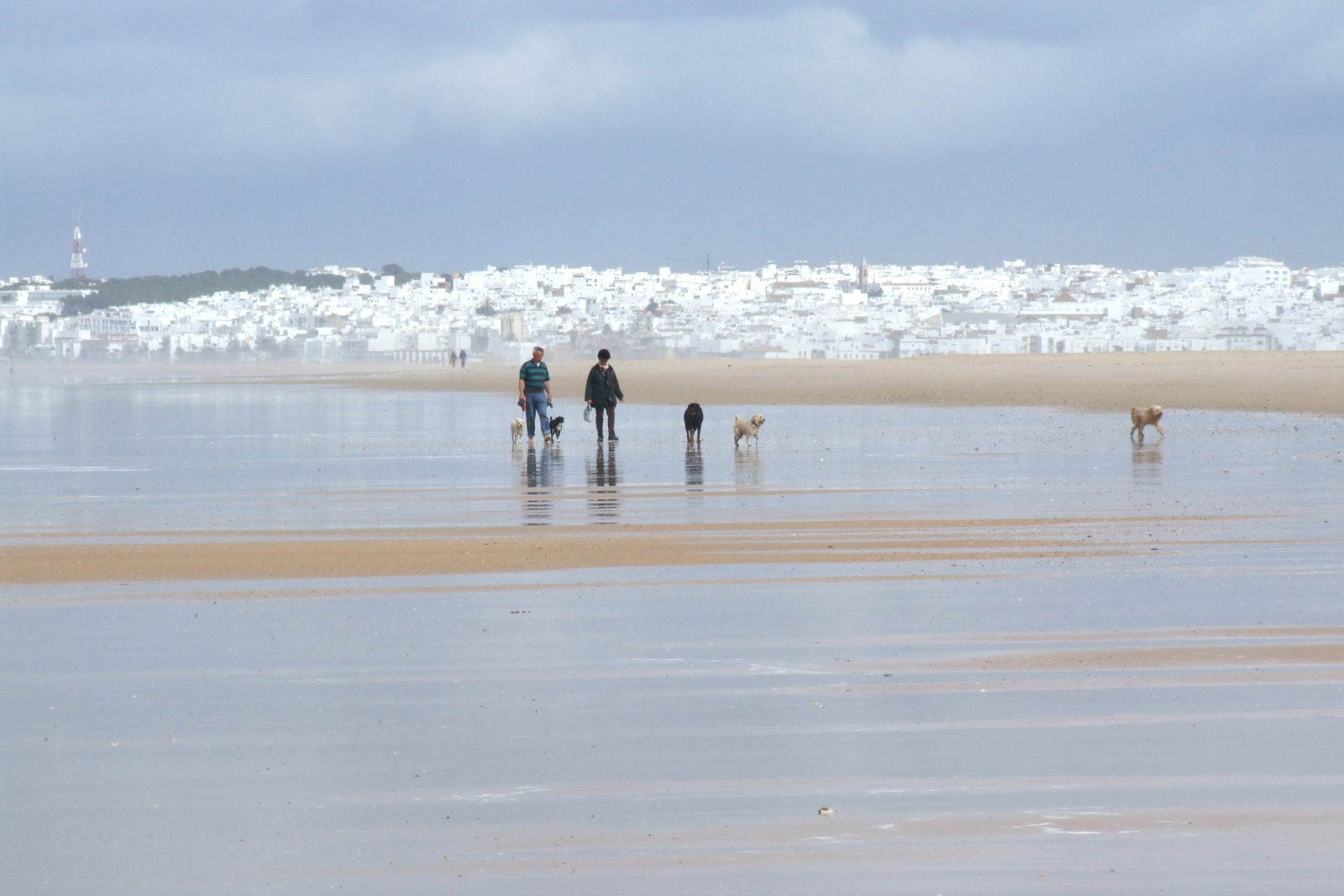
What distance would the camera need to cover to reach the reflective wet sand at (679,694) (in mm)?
4367

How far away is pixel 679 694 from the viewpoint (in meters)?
6.14

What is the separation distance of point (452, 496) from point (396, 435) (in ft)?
32.6

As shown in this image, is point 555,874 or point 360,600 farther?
point 360,600

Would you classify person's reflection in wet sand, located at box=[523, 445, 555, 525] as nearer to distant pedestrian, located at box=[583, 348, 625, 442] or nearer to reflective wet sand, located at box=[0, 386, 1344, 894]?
reflective wet sand, located at box=[0, 386, 1344, 894]

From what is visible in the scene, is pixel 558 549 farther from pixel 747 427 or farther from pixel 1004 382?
pixel 1004 382

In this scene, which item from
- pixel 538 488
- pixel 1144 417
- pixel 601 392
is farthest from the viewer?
pixel 601 392

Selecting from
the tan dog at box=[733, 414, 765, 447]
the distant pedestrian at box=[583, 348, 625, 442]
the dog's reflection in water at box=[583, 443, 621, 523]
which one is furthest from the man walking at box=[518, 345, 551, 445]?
the tan dog at box=[733, 414, 765, 447]

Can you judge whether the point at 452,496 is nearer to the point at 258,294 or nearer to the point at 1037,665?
the point at 1037,665

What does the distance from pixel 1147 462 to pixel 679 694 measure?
1175 centimetres

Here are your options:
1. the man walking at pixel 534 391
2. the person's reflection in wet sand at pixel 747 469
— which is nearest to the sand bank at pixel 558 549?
the person's reflection in wet sand at pixel 747 469

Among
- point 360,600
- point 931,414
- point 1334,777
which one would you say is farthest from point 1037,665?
point 931,414

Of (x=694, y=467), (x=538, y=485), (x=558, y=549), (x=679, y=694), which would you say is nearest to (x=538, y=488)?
(x=538, y=485)

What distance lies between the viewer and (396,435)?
23875mm

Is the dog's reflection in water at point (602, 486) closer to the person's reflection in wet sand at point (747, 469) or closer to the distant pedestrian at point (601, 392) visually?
the distant pedestrian at point (601, 392)
